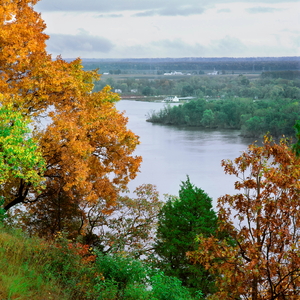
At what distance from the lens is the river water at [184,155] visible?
27.6 metres

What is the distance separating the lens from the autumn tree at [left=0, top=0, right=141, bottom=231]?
1005cm

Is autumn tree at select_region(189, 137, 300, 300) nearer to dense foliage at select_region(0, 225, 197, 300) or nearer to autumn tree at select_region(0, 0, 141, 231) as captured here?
dense foliage at select_region(0, 225, 197, 300)

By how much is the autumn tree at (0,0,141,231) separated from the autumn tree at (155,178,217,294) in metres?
1.66

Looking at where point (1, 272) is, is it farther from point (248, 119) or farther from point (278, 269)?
point (248, 119)

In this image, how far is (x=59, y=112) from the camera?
1102 centimetres

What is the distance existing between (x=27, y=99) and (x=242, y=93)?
70.3m

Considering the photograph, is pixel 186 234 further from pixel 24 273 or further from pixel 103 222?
pixel 24 273

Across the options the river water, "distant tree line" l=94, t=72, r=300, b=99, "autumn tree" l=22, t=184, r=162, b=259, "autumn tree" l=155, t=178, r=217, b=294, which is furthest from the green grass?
"distant tree line" l=94, t=72, r=300, b=99

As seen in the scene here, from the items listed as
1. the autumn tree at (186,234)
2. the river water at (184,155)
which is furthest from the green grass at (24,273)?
the river water at (184,155)

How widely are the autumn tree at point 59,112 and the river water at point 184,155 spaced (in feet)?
34.3

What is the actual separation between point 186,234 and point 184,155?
26.5 metres

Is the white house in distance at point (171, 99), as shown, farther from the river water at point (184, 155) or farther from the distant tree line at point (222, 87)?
the river water at point (184, 155)

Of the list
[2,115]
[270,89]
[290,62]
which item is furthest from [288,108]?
[2,115]

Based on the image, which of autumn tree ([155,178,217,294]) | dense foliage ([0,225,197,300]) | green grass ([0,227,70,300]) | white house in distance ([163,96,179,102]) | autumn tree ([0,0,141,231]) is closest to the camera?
green grass ([0,227,70,300])
